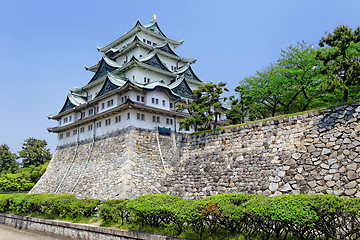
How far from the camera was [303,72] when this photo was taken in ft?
75.5

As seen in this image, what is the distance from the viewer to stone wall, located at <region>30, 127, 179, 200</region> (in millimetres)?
23609

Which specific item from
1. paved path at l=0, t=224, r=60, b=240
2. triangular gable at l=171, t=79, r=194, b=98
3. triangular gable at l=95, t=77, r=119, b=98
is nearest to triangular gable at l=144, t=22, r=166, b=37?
triangular gable at l=171, t=79, r=194, b=98

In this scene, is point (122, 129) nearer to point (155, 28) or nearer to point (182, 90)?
point (182, 90)

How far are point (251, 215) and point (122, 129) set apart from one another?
1897 cm

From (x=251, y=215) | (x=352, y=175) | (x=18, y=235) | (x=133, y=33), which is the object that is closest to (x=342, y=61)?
(x=352, y=175)

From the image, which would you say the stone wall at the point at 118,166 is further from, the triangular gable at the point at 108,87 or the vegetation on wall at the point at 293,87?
the vegetation on wall at the point at 293,87

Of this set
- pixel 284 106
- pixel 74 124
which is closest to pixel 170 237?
pixel 284 106

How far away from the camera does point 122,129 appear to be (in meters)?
26.7

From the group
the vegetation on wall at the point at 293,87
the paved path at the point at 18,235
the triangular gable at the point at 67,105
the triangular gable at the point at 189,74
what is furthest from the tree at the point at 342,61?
the triangular gable at the point at 67,105

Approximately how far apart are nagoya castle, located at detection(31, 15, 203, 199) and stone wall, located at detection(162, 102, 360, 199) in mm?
3735

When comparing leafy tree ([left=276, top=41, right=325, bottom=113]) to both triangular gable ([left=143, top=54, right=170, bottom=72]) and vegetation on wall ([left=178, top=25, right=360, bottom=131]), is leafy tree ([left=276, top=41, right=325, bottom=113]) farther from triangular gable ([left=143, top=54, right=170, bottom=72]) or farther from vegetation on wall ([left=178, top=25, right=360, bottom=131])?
triangular gable ([left=143, top=54, right=170, bottom=72])

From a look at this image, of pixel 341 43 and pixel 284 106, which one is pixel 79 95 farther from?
pixel 341 43

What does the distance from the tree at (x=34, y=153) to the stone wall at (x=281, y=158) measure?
4437 cm

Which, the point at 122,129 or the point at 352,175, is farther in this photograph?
the point at 122,129
